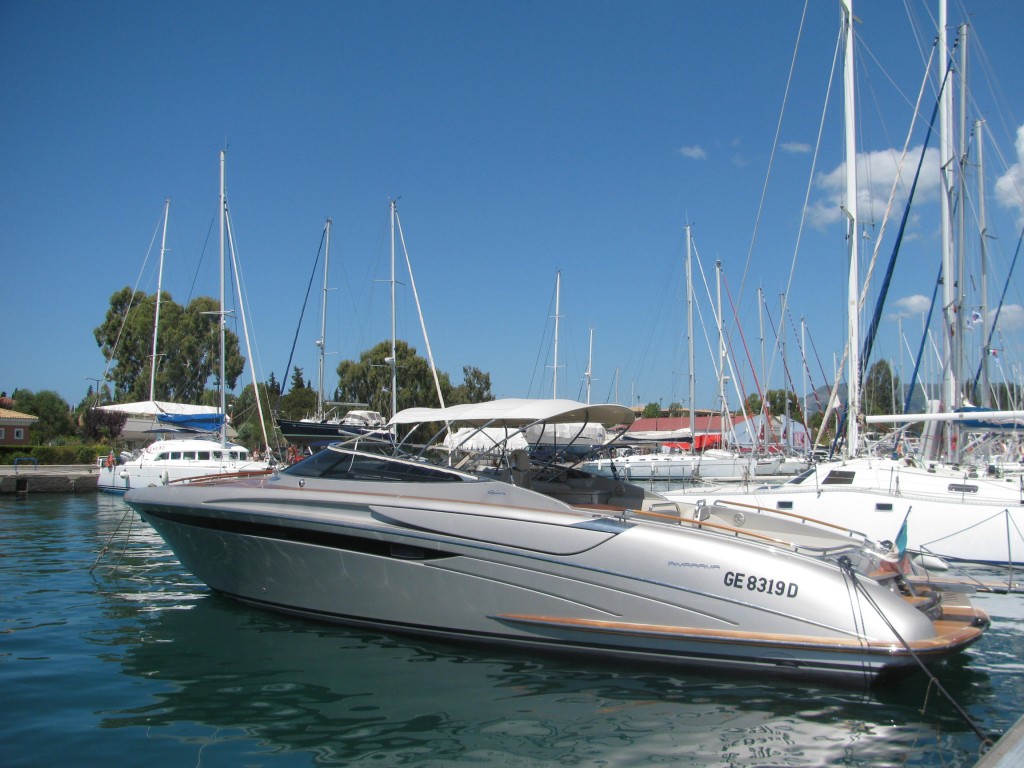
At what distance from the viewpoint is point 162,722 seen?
5422mm

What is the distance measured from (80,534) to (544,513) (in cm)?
1228

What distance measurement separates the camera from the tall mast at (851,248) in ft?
48.8

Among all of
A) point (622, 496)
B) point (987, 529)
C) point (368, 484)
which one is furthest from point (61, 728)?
point (987, 529)

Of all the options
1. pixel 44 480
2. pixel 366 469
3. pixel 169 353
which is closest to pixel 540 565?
pixel 366 469

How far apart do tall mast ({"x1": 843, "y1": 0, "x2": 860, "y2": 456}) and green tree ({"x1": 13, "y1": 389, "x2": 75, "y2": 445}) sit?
164ft

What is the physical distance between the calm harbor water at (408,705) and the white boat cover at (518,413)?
2.21 meters

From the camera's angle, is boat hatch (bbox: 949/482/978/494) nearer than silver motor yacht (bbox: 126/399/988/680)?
No

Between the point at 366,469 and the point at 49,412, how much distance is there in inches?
2117

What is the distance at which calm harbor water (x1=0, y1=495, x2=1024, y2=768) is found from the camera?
16.1ft

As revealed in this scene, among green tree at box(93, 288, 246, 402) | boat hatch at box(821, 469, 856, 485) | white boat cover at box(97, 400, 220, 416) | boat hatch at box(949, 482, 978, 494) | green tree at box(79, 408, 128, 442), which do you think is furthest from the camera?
green tree at box(93, 288, 246, 402)

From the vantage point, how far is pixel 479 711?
5.60m

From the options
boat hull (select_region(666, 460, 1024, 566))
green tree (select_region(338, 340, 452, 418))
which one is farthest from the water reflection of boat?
green tree (select_region(338, 340, 452, 418))

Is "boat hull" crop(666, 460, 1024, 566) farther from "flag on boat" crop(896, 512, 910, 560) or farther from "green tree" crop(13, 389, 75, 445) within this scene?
"green tree" crop(13, 389, 75, 445)

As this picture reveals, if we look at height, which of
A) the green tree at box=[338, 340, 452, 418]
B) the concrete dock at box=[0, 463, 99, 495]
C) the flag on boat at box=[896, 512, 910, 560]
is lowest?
the concrete dock at box=[0, 463, 99, 495]
